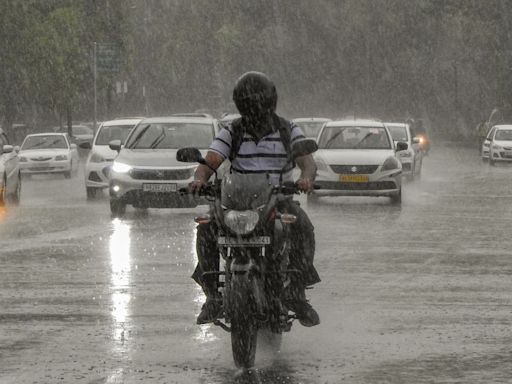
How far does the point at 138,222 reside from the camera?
2217cm

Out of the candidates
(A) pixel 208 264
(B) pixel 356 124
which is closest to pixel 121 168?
(B) pixel 356 124

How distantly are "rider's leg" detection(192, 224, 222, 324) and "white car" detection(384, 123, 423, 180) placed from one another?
2532cm

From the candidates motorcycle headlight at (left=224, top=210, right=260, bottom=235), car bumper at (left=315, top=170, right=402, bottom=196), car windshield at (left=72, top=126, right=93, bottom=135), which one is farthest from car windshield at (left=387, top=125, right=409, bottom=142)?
car windshield at (left=72, top=126, right=93, bottom=135)

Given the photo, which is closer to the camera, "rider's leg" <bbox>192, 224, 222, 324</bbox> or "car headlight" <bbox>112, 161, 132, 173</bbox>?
"rider's leg" <bbox>192, 224, 222, 324</bbox>

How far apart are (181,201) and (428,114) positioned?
2815 inches

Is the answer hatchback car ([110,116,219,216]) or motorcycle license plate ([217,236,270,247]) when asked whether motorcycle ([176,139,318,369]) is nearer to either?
motorcycle license plate ([217,236,270,247])

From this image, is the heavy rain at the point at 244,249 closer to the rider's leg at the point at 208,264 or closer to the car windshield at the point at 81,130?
the rider's leg at the point at 208,264

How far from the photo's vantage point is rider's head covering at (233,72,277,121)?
9.11 meters

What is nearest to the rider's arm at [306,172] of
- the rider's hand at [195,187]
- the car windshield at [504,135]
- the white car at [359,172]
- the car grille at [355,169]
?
the rider's hand at [195,187]

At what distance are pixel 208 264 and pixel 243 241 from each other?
641 millimetres

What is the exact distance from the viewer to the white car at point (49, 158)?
134 feet

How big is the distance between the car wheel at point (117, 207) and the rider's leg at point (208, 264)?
14641 millimetres

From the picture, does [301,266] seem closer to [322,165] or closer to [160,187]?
[160,187]

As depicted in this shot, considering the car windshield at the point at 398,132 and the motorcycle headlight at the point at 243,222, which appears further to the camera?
the car windshield at the point at 398,132
